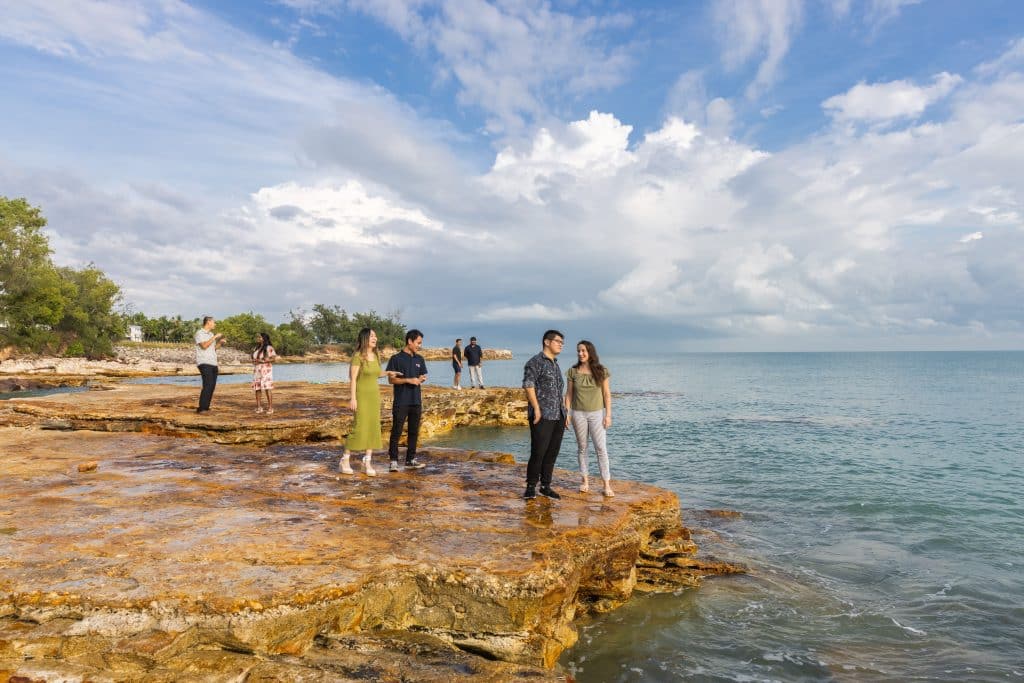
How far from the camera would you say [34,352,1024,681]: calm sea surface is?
255 inches

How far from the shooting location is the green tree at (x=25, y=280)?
5141 centimetres

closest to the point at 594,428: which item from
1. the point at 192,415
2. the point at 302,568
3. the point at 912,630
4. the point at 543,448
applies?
the point at 543,448

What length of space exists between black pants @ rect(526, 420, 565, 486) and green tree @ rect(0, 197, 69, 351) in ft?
215

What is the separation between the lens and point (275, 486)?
7844 mm

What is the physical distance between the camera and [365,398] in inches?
332

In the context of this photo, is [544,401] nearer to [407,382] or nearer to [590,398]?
[590,398]

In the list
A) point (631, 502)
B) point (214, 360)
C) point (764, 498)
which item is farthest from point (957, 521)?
point (214, 360)

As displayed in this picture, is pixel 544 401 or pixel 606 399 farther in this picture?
pixel 606 399

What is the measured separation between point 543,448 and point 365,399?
302 centimetres

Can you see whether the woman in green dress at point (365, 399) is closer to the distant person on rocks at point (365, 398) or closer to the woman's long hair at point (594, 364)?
the distant person on rocks at point (365, 398)

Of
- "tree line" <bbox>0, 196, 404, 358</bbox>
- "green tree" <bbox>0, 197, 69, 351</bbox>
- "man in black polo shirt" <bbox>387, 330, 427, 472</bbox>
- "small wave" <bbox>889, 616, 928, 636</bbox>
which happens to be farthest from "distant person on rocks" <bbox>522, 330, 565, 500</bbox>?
"green tree" <bbox>0, 197, 69, 351</bbox>

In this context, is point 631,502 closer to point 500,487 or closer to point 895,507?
point 500,487

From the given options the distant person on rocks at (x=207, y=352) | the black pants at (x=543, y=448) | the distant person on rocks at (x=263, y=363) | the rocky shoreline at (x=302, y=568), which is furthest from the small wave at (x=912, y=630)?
the distant person on rocks at (x=207, y=352)

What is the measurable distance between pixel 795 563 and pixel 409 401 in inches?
299
